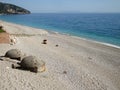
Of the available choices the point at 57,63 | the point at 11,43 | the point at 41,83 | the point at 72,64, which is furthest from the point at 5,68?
the point at 11,43

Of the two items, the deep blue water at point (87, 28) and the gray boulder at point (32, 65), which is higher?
the gray boulder at point (32, 65)

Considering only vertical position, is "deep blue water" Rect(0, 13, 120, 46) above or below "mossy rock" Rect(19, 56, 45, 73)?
below

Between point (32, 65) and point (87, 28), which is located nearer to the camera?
point (32, 65)

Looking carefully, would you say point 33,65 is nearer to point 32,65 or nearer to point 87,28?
point 32,65

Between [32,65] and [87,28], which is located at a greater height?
[32,65]

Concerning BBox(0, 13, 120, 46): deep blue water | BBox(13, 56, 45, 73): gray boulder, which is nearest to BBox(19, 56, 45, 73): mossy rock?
BBox(13, 56, 45, 73): gray boulder

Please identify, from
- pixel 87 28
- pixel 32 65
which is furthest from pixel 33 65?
pixel 87 28

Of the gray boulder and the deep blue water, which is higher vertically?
the gray boulder

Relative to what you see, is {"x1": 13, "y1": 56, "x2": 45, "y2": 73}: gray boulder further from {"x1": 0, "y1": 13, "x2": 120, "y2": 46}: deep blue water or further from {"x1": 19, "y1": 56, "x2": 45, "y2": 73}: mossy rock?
{"x1": 0, "y1": 13, "x2": 120, "y2": 46}: deep blue water

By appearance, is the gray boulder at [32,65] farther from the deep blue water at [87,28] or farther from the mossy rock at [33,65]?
the deep blue water at [87,28]

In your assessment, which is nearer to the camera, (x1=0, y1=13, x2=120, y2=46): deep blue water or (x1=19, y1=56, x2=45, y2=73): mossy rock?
(x1=19, y1=56, x2=45, y2=73): mossy rock

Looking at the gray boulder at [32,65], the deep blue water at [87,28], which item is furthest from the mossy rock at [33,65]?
the deep blue water at [87,28]

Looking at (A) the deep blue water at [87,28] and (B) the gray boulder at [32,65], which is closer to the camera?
(B) the gray boulder at [32,65]

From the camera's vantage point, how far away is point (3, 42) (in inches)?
816
